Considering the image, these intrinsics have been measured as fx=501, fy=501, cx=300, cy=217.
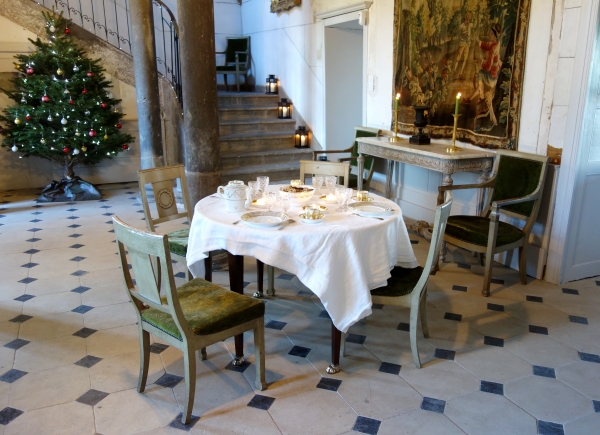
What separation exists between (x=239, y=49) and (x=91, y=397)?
7.44m

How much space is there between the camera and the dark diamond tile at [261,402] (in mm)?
2562

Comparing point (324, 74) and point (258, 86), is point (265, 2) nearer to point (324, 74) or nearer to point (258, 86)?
point (258, 86)

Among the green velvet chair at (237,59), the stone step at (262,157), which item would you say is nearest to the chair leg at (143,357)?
the stone step at (262,157)

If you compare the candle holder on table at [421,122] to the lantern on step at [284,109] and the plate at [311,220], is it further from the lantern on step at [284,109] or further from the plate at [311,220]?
→ the lantern on step at [284,109]

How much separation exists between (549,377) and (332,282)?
1.35 m

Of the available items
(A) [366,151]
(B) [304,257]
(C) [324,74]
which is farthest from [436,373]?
(C) [324,74]

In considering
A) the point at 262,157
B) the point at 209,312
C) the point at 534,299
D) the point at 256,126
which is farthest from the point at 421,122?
the point at 256,126

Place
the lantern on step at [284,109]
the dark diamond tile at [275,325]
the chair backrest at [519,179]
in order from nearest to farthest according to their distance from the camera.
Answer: the dark diamond tile at [275,325] < the chair backrest at [519,179] < the lantern on step at [284,109]

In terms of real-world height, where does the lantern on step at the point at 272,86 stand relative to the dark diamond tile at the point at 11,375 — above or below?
above

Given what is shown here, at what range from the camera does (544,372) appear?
9.38ft

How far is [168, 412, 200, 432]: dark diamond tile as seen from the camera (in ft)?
7.91

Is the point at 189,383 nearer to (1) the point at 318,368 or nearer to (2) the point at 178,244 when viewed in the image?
(1) the point at 318,368

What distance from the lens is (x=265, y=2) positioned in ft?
27.2

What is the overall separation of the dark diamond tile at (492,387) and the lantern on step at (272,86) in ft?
20.8
